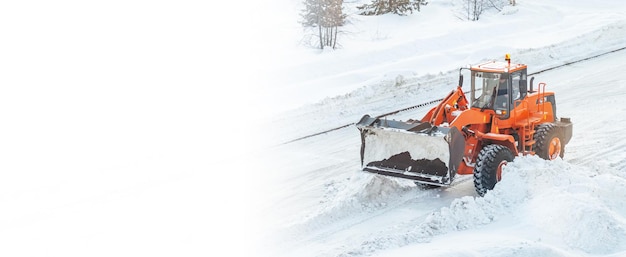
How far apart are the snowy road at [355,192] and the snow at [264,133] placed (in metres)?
0.04

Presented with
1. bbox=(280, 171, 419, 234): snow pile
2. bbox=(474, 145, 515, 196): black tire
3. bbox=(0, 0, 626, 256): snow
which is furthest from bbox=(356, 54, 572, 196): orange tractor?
bbox=(0, 0, 626, 256): snow

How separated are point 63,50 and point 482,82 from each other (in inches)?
668

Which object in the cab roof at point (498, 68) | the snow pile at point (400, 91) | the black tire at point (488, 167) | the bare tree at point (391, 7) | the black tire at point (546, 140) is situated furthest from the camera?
the bare tree at point (391, 7)

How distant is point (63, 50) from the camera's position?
86.9 ft

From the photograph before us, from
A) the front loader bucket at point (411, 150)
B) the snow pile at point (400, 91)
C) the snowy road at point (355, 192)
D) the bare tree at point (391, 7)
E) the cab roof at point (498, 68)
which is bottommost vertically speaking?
the snowy road at point (355, 192)

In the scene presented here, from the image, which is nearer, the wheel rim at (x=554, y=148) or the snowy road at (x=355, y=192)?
the snowy road at (x=355, y=192)

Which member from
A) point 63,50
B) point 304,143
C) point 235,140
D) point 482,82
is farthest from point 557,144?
point 63,50

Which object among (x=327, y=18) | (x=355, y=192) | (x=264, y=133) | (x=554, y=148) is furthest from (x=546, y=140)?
(x=327, y=18)

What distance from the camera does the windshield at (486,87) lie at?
1320cm

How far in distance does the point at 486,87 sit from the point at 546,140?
1.34m

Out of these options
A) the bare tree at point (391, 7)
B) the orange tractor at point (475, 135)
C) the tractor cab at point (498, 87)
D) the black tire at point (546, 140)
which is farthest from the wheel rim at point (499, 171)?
the bare tree at point (391, 7)

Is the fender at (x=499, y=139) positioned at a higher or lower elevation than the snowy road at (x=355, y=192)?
higher

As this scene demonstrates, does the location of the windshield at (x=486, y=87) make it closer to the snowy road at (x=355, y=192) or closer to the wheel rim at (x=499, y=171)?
the wheel rim at (x=499, y=171)

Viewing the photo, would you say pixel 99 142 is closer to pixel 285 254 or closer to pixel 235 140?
pixel 235 140
